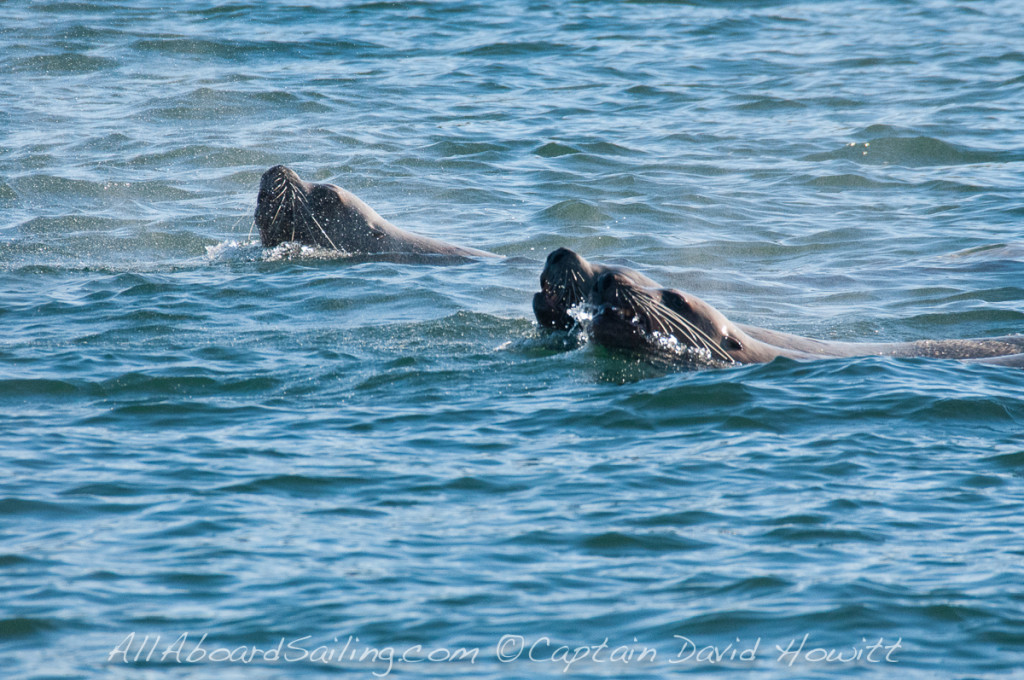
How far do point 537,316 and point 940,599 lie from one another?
14.4 ft

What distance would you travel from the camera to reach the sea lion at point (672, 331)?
30.2 feet

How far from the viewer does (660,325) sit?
368 inches

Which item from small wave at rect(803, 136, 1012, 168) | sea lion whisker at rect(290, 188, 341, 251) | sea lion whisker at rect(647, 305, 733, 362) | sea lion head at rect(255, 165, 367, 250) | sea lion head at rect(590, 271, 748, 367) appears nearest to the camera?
sea lion head at rect(590, 271, 748, 367)

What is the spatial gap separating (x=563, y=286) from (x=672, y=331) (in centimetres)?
83

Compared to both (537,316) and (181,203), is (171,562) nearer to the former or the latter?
(537,316)

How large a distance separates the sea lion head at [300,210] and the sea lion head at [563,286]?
4.12m

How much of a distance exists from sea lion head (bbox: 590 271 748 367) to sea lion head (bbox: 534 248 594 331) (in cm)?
14

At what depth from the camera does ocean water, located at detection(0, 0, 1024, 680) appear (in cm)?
580

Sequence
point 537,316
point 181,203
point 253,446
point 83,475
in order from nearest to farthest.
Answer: point 83,475, point 253,446, point 537,316, point 181,203

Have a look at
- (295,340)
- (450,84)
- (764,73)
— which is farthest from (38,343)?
(764,73)

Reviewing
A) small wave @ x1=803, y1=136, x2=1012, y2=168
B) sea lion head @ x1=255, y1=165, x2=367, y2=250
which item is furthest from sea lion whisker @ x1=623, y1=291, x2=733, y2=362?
small wave @ x1=803, y1=136, x2=1012, y2=168

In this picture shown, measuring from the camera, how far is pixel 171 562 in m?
6.32

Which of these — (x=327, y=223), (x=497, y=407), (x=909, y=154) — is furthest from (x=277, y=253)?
(x=909, y=154)

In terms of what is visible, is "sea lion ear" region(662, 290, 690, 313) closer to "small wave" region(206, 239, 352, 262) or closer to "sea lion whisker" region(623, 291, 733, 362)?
"sea lion whisker" region(623, 291, 733, 362)
